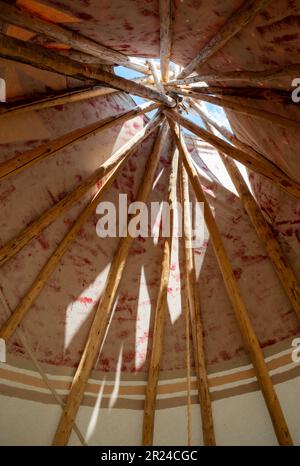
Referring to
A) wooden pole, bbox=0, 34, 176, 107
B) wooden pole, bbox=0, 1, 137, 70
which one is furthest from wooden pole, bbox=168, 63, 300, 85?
wooden pole, bbox=0, 1, 137, 70

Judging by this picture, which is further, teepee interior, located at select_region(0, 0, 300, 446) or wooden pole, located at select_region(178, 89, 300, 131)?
teepee interior, located at select_region(0, 0, 300, 446)

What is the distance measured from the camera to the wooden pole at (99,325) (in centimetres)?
626

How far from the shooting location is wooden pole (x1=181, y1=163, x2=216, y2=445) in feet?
21.1

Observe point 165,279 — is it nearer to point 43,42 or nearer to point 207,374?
point 207,374

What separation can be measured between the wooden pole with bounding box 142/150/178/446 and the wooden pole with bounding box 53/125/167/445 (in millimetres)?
587

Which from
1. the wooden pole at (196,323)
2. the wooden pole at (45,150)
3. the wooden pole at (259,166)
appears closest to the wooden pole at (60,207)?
the wooden pole at (45,150)

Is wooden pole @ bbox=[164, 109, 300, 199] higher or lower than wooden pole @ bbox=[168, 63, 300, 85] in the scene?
higher

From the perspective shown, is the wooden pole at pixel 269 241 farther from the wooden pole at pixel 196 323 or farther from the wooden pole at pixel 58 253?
the wooden pole at pixel 58 253

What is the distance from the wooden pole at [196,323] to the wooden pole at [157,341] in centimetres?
29

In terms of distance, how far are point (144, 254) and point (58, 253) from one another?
5.43 feet

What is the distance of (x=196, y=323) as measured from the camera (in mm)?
7027

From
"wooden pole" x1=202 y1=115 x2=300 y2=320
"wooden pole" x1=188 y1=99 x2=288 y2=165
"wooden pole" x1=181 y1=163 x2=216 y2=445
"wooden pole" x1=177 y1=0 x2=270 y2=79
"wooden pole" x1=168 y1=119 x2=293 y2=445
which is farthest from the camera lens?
"wooden pole" x1=188 y1=99 x2=288 y2=165

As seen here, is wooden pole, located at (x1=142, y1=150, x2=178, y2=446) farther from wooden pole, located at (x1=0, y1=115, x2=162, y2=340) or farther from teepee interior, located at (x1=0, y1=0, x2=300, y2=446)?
wooden pole, located at (x1=0, y1=115, x2=162, y2=340)

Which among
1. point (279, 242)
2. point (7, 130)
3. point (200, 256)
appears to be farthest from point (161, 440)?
point (7, 130)
